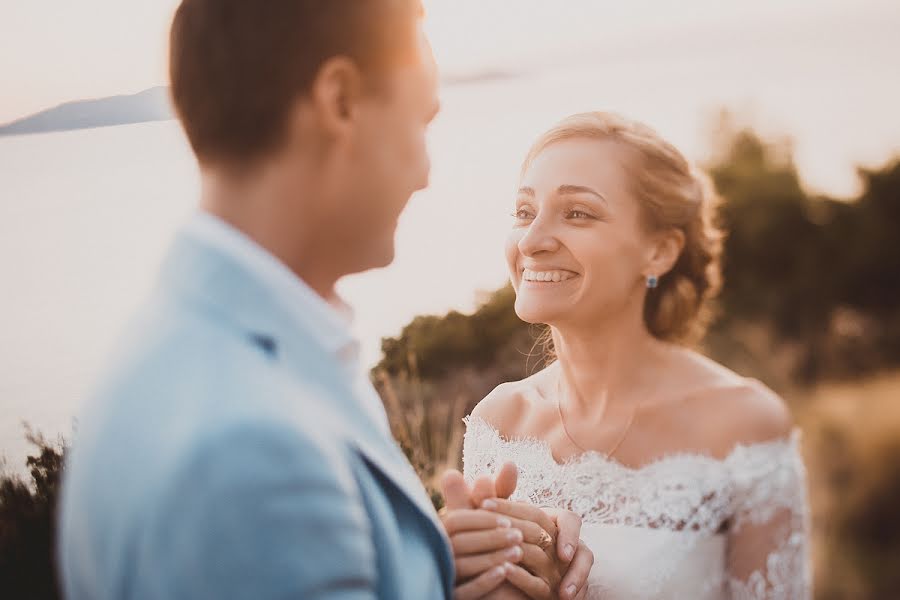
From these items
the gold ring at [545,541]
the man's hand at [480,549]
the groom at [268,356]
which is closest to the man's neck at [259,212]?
the groom at [268,356]

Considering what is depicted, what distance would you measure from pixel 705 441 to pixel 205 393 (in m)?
1.95

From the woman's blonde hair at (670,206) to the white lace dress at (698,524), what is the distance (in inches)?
21.9

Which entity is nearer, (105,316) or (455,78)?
(105,316)

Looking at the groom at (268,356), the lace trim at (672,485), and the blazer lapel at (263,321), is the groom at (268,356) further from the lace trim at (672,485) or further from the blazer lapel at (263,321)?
the lace trim at (672,485)

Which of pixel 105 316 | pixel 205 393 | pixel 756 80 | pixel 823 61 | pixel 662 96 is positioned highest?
pixel 756 80

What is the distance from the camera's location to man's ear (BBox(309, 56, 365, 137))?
4.22 feet

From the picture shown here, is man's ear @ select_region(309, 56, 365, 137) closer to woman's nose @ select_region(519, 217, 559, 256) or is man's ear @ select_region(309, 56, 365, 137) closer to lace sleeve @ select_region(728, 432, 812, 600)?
woman's nose @ select_region(519, 217, 559, 256)

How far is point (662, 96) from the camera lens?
576 cm

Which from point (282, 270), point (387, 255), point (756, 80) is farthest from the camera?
point (756, 80)

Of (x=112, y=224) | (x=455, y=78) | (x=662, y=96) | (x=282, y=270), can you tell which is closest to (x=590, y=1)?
(x=455, y=78)

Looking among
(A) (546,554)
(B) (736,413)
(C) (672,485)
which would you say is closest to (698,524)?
(C) (672,485)

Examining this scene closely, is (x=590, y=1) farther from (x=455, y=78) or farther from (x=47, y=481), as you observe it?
(x=47, y=481)

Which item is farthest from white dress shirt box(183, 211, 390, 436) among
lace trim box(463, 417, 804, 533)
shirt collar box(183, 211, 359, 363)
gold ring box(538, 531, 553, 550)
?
lace trim box(463, 417, 804, 533)

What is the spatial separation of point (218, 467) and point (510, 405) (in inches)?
86.6
